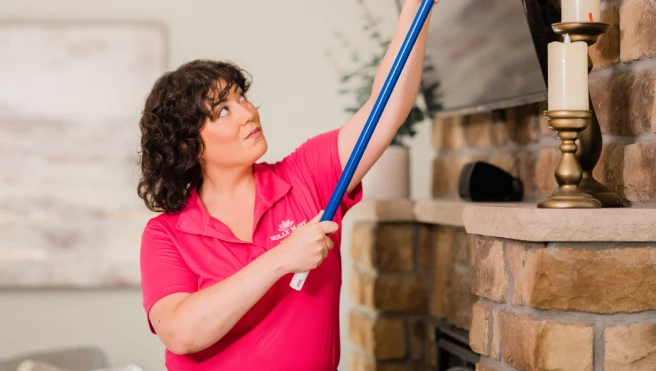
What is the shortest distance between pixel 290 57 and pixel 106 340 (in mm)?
1440

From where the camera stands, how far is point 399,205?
2873mm

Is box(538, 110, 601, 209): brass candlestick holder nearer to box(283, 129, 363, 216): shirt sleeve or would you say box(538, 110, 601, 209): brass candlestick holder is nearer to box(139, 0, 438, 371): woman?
box(139, 0, 438, 371): woman

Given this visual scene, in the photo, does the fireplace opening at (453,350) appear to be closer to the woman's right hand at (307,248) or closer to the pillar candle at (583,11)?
the woman's right hand at (307,248)

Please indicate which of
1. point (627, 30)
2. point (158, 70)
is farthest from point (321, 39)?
point (627, 30)

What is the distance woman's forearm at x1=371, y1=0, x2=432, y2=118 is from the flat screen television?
13.9 inches

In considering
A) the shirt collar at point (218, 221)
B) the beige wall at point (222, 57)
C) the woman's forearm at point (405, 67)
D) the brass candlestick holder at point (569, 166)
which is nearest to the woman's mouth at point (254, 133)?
the shirt collar at point (218, 221)

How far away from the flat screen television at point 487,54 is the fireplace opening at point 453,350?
0.70m

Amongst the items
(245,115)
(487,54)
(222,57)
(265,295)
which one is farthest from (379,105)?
(222,57)

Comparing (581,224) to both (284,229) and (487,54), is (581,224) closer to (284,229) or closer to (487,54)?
(284,229)

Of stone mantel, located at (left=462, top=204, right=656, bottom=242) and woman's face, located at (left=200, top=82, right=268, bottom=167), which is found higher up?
woman's face, located at (left=200, top=82, right=268, bottom=167)

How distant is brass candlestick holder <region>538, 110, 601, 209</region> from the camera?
1.44m


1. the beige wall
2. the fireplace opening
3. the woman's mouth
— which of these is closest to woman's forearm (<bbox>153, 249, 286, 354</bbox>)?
the woman's mouth

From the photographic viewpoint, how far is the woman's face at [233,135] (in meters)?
1.75

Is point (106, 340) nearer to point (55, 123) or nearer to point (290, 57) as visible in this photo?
point (55, 123)
